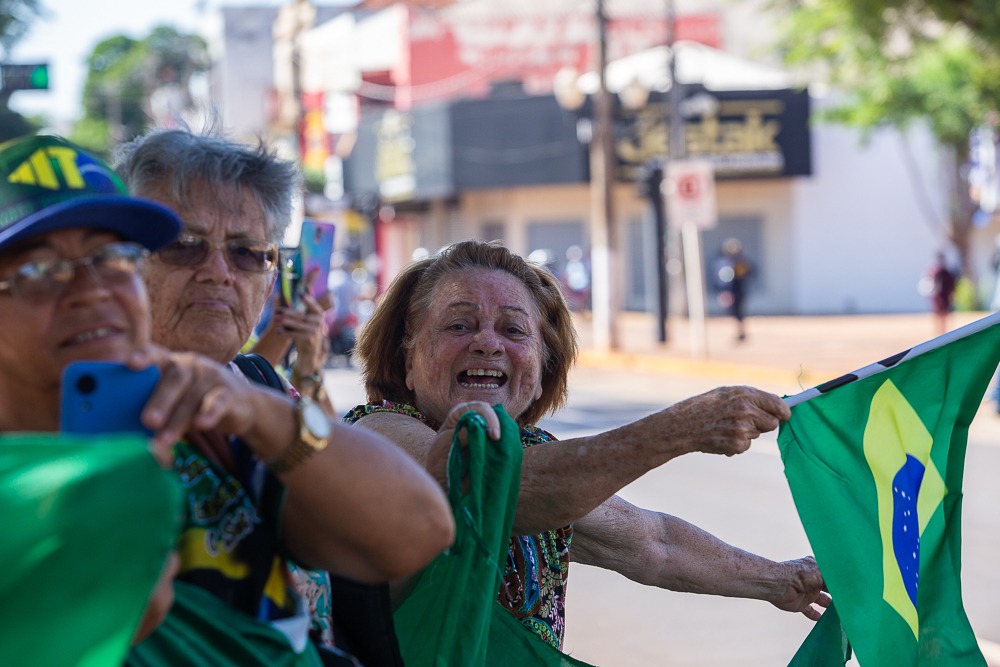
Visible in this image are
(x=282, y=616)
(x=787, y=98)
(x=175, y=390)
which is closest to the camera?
(x=175, y=390)

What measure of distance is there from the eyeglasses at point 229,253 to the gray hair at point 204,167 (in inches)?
2.1

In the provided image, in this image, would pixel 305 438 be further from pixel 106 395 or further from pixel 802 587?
pixel 802 587

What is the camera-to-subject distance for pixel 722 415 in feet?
8.90

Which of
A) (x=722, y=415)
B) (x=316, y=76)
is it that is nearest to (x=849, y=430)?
(x=722, y=415)

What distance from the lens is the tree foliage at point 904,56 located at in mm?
17516

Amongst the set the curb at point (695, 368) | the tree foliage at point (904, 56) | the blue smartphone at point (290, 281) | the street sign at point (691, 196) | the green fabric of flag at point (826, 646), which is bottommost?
the curb at point (695, 368)

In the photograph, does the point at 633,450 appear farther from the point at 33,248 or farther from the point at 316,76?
the point at 316,76

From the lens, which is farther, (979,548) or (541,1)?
(541,1)

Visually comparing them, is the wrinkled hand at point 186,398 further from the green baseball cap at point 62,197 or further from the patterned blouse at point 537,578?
the patterned blouse at point 537,578

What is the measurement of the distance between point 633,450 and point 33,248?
4.20 ft

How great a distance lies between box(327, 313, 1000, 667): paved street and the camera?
21.7ft

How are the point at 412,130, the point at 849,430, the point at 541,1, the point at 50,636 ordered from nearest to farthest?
the point at 50,636 → the point at 849,430 → the point at 412,130 → the point at 541,1

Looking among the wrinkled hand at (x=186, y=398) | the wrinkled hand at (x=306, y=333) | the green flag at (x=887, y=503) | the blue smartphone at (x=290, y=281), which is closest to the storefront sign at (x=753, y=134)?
the blue smartphone at (x=290, y=281)

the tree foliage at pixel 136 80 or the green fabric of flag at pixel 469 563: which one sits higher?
the tree foliage at pixel 136 80
